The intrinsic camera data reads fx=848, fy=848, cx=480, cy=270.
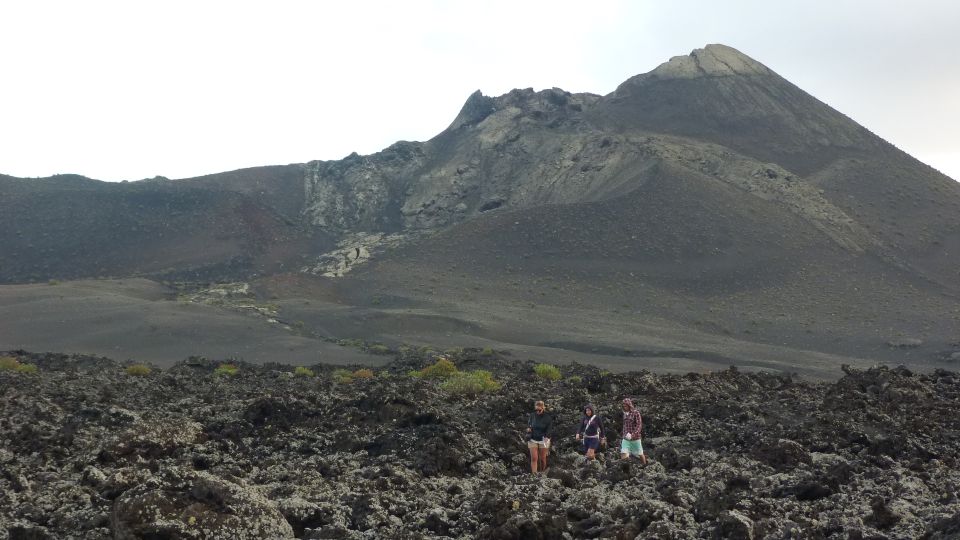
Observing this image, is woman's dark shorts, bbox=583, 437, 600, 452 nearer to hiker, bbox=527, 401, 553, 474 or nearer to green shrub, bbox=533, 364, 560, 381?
hiker, bbox=527, 401, 553, 474

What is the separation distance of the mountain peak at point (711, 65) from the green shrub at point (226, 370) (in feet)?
266

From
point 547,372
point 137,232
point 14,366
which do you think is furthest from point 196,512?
point 137,232

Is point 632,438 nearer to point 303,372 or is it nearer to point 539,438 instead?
point 539,438

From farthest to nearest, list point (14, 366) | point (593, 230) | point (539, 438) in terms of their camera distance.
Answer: point (593, 230) < point (14, 366) < point (539, 438)

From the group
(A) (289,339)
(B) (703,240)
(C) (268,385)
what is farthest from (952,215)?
(C) (268,385)

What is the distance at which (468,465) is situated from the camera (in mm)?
13547

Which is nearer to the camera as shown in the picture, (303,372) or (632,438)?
(632,438)

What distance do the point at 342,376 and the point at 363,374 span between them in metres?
0.90

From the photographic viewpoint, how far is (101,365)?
34312mm

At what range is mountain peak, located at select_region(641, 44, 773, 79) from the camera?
103 metres

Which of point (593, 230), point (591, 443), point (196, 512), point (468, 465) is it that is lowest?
point (468, 465)

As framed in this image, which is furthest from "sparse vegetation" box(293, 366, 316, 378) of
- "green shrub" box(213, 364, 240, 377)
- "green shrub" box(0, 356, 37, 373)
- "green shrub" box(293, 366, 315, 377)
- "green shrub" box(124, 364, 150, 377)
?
"green shrub" box(0, 356, 37, 373)

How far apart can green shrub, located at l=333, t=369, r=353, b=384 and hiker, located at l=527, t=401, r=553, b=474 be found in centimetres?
1602

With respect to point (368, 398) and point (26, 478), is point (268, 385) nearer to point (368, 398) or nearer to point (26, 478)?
point (368, 398)
